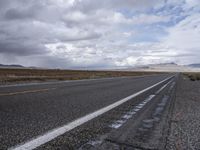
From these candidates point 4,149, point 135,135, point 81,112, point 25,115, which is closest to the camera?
point 4,149

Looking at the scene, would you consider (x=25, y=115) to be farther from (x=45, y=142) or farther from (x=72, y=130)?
(x=45, y=142)

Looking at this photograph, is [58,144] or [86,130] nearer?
[58,144]

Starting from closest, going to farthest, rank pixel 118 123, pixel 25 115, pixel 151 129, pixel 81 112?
pixel 151 129, pixel 118 123, pixel 25 115, pixel 81 112

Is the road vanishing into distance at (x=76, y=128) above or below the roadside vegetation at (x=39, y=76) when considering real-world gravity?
above

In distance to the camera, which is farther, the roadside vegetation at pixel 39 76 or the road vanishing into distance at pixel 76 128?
the roadside vegetation at pixel 39 76

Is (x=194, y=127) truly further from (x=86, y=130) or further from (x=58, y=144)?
(x=58, y=144)

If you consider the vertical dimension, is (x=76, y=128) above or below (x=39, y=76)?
above

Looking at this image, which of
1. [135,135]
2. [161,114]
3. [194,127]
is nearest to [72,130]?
[135,135]

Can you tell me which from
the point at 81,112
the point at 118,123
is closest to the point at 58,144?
the point at 118,123

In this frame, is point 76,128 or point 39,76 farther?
point 39,76

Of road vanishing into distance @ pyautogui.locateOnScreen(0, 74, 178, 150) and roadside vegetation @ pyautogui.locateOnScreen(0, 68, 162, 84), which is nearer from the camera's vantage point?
road vanishing into distance @ pyautogui.locateOnScreen(0, 74, 178, 150)

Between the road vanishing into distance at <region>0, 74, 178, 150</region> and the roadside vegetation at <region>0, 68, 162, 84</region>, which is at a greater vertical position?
the road vanishing into distance at <region>0, 74, 178, 150</region>

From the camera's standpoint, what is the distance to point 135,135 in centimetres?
404

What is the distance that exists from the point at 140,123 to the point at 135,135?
0.97 m
